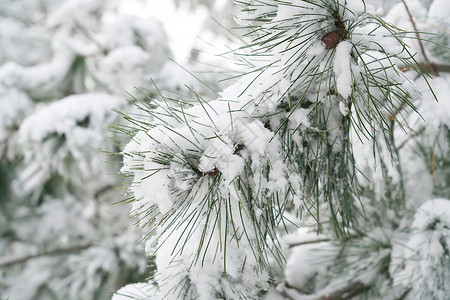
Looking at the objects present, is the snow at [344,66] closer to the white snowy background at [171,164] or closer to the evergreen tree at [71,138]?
the white snowy background at [171,164]

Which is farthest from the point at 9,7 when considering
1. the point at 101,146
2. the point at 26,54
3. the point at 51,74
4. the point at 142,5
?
the point at 101,146

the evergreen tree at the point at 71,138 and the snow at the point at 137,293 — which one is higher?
the evergreen tree at the point at 71,138

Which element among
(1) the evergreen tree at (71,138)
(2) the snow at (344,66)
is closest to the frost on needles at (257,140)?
(2) the snow at (344,66)

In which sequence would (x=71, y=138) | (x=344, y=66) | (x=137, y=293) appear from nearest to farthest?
(x=344, y=66) → (x=137, y=293) → (x=71, y=138)

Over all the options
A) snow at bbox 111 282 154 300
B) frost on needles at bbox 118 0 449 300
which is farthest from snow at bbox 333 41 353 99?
snow at bbox 111 282 154 300

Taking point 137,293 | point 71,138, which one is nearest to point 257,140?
point 137,293

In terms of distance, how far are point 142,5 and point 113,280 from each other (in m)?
3.41

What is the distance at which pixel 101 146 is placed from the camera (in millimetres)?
1552

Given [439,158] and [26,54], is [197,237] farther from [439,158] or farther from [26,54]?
[26,54]

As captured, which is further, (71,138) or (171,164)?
(71,138)

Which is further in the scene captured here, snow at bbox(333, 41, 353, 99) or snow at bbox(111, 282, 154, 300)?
snow at bbox(111, 282, 154, 300)

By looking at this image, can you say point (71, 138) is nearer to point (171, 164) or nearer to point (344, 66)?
point (171, 164)

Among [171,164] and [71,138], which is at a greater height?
[71,138]

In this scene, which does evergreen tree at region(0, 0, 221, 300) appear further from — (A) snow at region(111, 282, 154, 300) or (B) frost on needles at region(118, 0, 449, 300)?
(B) frost on needles at region(118, 0, 449, 300)
